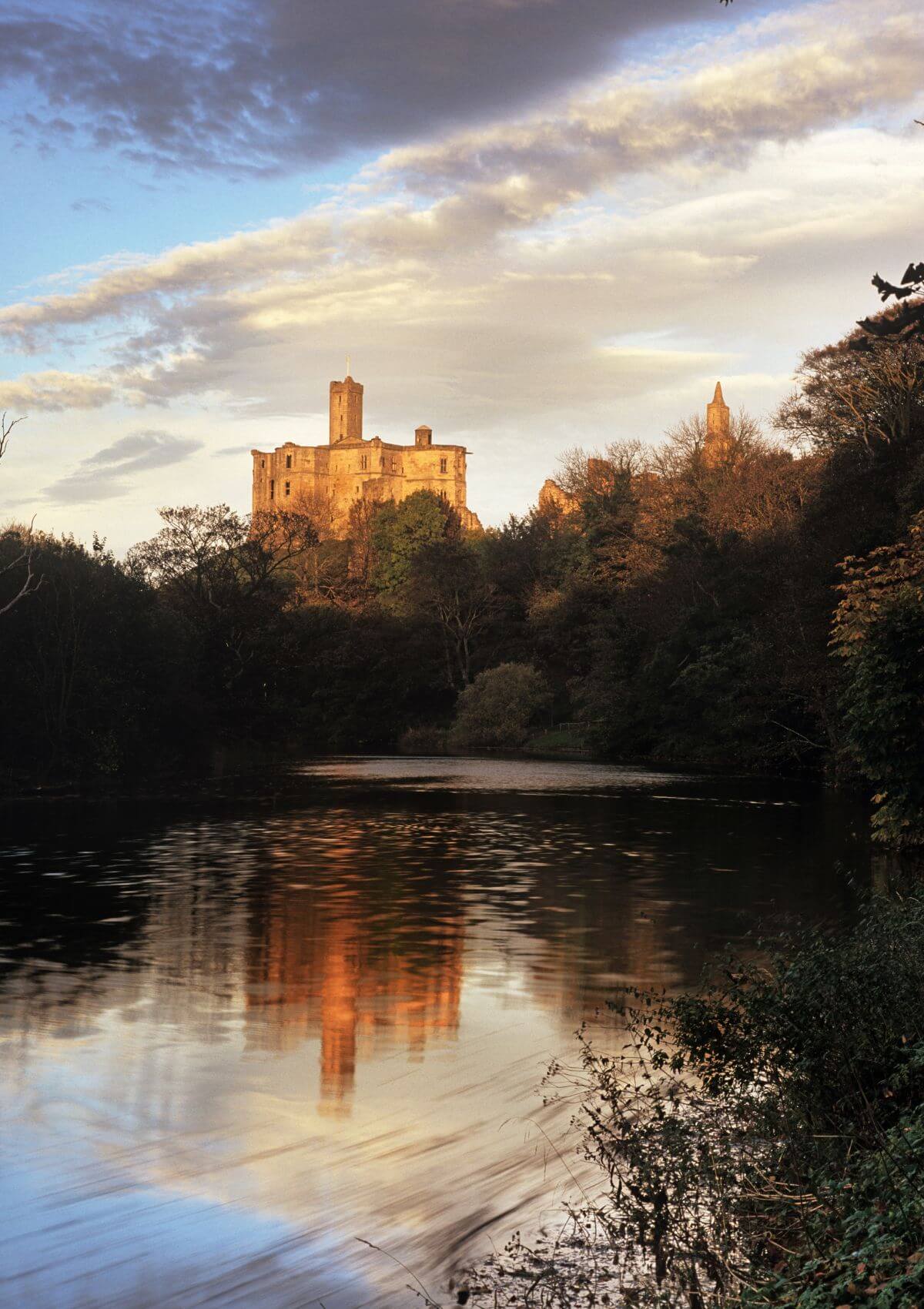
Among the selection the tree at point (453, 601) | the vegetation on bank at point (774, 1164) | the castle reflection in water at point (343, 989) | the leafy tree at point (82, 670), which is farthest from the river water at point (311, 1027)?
the tree at point (453, 601)

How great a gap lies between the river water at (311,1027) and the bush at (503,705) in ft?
123

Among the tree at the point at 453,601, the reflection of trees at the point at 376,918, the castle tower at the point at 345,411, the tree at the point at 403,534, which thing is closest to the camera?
the reflection of trees at the point at 376,918

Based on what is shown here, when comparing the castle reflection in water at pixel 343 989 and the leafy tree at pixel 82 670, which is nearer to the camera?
the castle reflection in water at pixel 343 989

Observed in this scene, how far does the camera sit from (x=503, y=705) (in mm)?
64875

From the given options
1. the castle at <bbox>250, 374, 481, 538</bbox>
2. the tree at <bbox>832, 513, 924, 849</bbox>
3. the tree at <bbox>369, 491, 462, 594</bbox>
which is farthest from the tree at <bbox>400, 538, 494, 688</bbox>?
the castle at <bbox>250, 374, 481, 538</bbox>

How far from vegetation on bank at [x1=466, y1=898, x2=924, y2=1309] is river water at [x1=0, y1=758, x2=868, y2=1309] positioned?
645 mm

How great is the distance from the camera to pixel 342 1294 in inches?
233

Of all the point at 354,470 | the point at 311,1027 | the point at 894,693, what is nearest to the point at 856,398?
the point at 894,693

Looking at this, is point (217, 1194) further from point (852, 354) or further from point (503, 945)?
point (852, 354)

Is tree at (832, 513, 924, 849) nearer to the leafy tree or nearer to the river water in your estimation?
the river water

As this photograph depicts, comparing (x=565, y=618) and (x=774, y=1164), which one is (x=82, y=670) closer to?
(x=565, y=618)

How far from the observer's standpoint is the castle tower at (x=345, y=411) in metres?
193

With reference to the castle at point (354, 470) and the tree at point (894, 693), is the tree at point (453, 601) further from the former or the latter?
the castle at point (354, 470)

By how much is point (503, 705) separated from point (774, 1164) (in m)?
58.9
